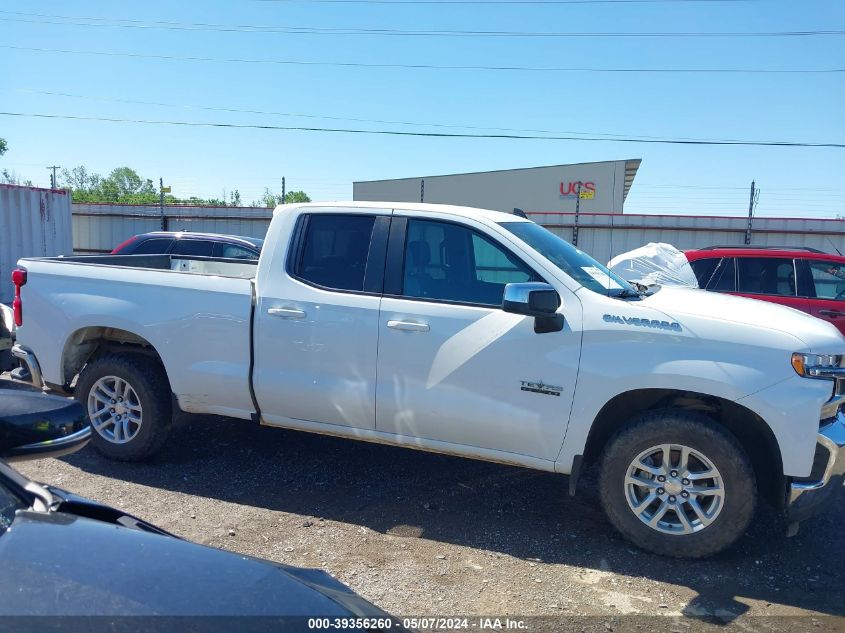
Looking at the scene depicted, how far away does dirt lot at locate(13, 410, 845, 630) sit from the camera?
3586mm

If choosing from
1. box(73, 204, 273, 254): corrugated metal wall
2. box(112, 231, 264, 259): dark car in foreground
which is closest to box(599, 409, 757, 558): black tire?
box(112, 231, 264, 259): dark car in foreground

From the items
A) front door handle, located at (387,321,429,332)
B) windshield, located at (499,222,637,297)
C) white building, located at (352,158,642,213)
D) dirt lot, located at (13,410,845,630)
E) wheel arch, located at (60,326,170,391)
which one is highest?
white building, located at (352,158,642,213)

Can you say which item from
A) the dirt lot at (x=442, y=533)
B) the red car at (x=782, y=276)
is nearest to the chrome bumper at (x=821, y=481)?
the dirt lot at (x=442, y=533)

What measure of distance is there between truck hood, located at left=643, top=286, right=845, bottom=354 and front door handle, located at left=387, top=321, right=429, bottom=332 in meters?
1.36

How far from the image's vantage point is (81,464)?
5301mm

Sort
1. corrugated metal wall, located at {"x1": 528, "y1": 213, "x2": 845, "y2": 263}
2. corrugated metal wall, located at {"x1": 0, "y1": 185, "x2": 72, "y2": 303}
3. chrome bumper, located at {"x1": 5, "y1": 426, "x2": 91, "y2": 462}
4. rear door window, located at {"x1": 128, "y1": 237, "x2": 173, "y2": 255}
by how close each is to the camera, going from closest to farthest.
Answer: chrome bumper, located at {"x1": 5, "y1": 426, "x2": 91, "y2": 462} < rear door window, located at {"x1": 128, "y1": 237, "x2": 173, "y2": 255} < corrugated metal wall, located at {"x1": 0, "y1": 185, "x2": 72, "y2": 303} < corrugated metal wall, located at {"x1": 528, "y1": 213, "x2": 845, "y2": 263}

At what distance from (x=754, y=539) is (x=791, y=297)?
4704mm

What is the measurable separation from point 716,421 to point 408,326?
1908mm

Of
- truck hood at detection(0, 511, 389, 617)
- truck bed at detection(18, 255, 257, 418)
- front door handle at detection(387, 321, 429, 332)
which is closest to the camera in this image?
truck hood at detection(0, 511, 389, 617)

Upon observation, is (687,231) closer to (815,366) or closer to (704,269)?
(704,269)

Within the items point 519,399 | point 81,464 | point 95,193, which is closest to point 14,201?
point 81,464

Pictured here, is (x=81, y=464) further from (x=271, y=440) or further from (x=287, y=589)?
(x=287, y=589)

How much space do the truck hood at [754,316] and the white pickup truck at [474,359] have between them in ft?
0.06

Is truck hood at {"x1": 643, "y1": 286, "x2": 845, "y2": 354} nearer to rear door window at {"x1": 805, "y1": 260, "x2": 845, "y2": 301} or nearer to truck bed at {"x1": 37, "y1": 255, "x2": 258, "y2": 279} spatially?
truck bed at {"x1": 37, "y1": 255, "x2": 258, "y2": 279}
